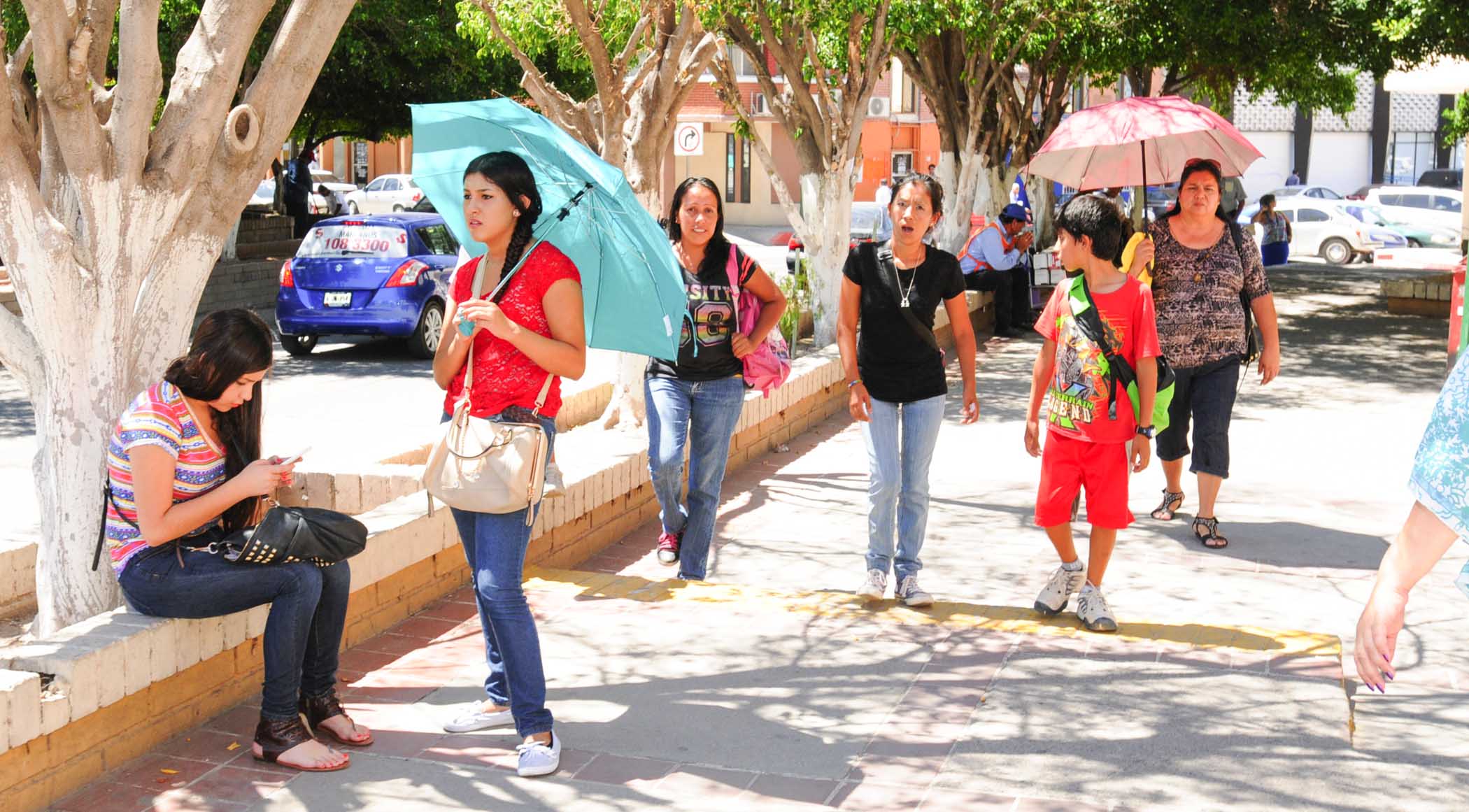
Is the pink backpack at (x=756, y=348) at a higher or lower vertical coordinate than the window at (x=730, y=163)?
lower

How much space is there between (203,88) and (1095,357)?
333cm

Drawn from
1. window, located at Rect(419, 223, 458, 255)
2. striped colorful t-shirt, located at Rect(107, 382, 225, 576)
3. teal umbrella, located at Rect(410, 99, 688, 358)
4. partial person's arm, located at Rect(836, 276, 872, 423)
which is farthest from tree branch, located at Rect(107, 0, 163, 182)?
window, located at Rect(419, 223, 458, 255)

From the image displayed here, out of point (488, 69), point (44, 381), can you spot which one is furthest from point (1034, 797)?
point (488, 69)

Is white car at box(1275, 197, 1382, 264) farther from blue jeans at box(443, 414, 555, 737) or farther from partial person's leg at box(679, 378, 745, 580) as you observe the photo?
blue jeans at box(443, 414, 555, 737)

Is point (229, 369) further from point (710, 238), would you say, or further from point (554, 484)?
point (710, 238)

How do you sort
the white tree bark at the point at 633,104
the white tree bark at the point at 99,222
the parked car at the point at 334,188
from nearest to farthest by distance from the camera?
the white tree bark at the point at 99,222
the white tree bark at the point at 633,104
the parked car at the point at 334,188

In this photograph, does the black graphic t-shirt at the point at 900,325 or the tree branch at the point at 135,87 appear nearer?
the tree branch at the point at 135,87

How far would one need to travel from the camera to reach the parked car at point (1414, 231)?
33250 millimetres

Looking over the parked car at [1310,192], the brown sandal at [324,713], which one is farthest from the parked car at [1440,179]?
the brown sandal at [324,713]

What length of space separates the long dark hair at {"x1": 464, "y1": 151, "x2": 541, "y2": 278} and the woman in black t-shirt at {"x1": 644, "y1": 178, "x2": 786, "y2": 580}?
196cm

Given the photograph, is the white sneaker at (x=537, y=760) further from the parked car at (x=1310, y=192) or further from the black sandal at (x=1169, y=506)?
the parked car at (x=1310, y=192)

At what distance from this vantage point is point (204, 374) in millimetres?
4406

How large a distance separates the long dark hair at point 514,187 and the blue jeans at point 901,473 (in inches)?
78.9

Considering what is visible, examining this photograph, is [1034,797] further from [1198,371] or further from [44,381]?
[1198,371]
